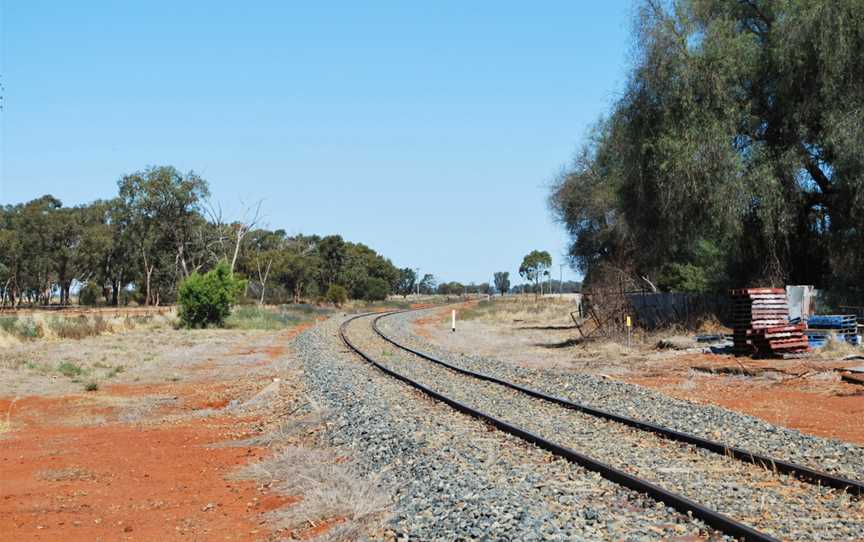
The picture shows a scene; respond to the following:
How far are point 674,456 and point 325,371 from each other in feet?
43.6

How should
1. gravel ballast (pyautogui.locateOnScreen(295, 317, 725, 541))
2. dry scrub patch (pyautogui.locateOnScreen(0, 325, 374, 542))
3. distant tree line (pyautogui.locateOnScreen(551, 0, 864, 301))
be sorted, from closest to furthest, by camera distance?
1. gravel ballast (pyautogui.locateOnScreen(295, 317, 725, 541))
2. dry scrub patch (pyautogui.locateOnScreen(0, 325, 374, 542))
3. distant tree line (pyautogui.locateOnScreen(551, 0, 864, 301))

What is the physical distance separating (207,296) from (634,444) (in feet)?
127

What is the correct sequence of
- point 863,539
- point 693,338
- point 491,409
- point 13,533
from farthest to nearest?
1. point 693,338
2. point 491,409
3. point 13,533
4. point 863,539

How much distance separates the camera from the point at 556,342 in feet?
119

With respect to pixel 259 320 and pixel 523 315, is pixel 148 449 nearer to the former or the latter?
pixel 259 320

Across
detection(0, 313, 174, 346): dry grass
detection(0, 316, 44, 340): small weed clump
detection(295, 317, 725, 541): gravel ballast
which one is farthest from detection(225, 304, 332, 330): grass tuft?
detection(295, 317, 725, 541): gravel ballast

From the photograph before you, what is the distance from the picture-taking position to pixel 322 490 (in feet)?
29.3

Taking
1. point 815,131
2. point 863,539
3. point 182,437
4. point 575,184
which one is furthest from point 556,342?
point 863,539

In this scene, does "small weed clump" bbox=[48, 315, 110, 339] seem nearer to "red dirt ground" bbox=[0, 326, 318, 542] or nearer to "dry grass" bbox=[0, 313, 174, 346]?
"dry grass" bbox=[0, 313, 174, 346]

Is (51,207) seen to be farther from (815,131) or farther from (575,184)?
(815,131)

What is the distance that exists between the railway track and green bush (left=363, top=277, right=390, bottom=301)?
95528 millimetres

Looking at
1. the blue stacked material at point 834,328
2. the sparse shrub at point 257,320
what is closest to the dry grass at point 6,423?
the blue stacked material at point 834,328

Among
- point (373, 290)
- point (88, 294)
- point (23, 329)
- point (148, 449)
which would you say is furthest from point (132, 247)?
point (148, 449)

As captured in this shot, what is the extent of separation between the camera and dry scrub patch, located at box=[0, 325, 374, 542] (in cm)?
849
